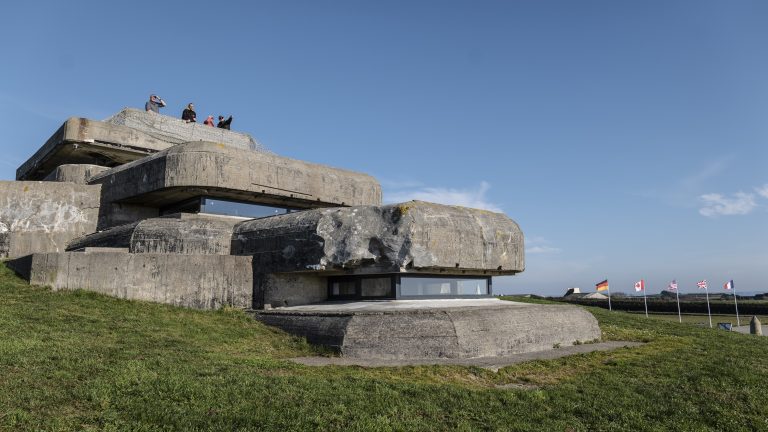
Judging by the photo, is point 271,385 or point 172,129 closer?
point 271,385

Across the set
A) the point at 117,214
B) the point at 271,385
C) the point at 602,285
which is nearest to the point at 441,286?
the point at 271,385

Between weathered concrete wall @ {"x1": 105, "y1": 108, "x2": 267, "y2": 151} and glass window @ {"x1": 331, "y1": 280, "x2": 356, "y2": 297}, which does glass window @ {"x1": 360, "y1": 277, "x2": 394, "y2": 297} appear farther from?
weathered concrete wall @ {"x1": 105, "y1": 108, "x2": 267, "y2": 151}

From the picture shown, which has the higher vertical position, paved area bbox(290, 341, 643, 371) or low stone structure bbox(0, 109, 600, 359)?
low stone structure bbox(0, 109, 600, 359)

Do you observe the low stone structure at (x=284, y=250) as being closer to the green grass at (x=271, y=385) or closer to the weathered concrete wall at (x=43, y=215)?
the weathered concrete wall at (x=43, y=215)

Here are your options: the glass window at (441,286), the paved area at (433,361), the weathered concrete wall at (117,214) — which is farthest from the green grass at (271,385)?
the weathered concrete wall at (117,214)

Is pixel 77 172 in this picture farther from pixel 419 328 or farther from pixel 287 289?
pixel 419 328

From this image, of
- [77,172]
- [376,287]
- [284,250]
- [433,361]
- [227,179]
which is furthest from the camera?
[77,172]

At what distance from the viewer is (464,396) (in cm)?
740

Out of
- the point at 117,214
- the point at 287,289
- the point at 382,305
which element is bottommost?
the point at 382,305

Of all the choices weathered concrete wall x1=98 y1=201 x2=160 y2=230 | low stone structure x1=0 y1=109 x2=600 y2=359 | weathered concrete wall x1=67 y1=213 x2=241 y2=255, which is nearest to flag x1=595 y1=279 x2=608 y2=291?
low stone structure x1=0 y1=109 x2=600 y2=359

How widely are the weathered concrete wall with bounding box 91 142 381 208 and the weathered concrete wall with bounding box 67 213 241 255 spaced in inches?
40.9

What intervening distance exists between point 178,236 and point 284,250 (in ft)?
9.13

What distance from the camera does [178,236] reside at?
44.9ft

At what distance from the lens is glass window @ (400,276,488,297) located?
1280cm
